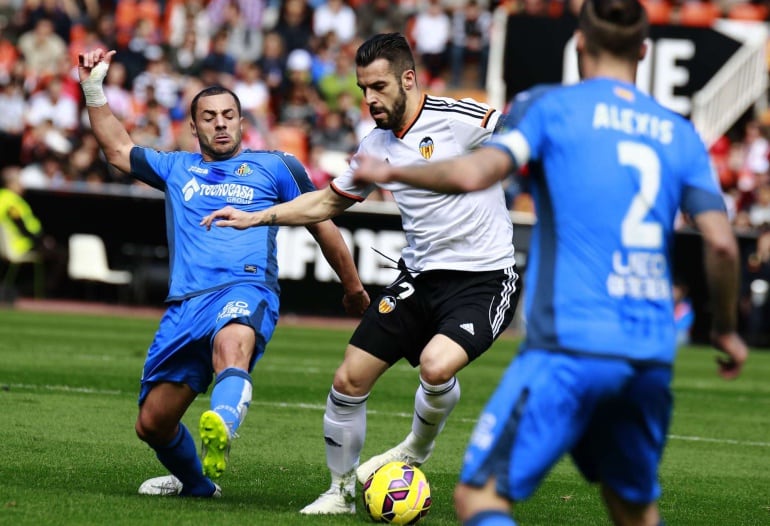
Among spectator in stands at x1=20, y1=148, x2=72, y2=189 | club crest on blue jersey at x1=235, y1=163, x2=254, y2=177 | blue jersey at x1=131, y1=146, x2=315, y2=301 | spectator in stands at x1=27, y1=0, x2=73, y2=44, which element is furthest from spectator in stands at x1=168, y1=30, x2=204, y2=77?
club crest on blue jersey at x1=235, y1=163, x2=254, y2=177

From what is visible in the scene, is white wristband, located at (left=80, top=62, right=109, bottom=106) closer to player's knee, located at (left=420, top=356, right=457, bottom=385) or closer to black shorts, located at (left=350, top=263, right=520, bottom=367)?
black shorts, located at (left=350, top=263, right=520, bottom=367)

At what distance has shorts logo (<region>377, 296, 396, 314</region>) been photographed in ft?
22.9

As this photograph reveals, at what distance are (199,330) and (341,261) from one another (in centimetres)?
90

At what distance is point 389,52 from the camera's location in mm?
6715

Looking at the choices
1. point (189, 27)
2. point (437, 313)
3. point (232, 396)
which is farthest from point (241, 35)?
point (232, 396)

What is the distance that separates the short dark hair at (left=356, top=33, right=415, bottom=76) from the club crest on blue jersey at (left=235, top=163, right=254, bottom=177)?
929 millimetres

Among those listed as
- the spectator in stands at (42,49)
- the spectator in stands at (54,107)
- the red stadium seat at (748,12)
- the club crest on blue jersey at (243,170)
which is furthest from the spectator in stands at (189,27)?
the club crest on blue jersey at (243,170)

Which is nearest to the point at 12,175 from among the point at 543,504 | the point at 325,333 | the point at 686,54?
the point at 325,333

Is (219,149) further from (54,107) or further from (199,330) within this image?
(54,107)

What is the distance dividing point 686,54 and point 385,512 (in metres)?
22.2

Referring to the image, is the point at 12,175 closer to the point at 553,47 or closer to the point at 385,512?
the point at 553,47

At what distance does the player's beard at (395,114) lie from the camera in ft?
22.4

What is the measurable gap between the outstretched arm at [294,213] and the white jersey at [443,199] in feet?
2.34

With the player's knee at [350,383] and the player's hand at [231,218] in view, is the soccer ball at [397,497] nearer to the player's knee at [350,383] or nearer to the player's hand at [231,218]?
the player's knee at [350,383]
